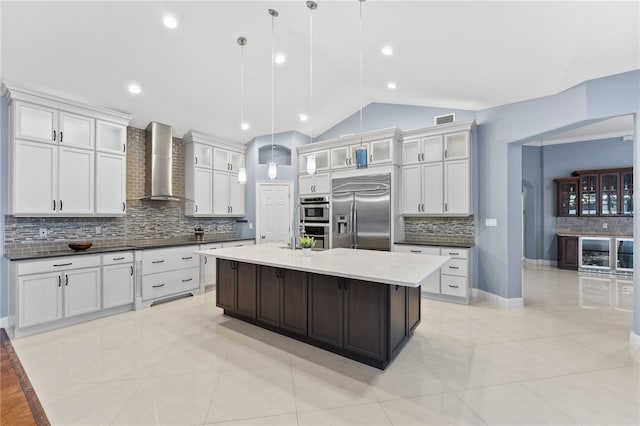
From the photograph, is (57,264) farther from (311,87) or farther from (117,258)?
(311,87)

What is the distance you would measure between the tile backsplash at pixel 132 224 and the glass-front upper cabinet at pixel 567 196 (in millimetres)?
7634

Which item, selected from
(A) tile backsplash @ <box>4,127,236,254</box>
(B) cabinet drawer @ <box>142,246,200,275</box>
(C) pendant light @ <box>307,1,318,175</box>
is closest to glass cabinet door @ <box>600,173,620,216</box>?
(C) pendant light @ <box>307,1,318,175</box>

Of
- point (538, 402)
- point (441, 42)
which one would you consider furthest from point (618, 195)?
point (538, 402)

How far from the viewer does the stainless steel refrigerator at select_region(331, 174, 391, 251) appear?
4906mm

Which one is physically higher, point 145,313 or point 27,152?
point 27,152

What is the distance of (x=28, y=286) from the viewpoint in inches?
128

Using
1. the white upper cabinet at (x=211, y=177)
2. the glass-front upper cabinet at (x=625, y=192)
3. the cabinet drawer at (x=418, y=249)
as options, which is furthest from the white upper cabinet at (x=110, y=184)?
the glass-front upper cabinet at (x=625, y=192)

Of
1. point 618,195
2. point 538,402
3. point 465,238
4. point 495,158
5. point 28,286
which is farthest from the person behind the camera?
point 618,195

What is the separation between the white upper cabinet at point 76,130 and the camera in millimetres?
3701

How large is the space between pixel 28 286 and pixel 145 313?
1273 millimetres

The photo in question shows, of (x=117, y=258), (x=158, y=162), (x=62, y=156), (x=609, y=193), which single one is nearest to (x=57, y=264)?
(x=117, y=258)

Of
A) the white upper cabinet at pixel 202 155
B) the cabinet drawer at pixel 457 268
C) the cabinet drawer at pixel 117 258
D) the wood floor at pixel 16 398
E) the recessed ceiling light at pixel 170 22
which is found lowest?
the wood floor at pixel 16 398

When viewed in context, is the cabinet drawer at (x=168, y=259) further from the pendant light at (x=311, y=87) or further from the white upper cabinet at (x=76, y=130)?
the pendant light at (x=311, y=87)

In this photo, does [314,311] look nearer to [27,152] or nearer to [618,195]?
[27,152]
